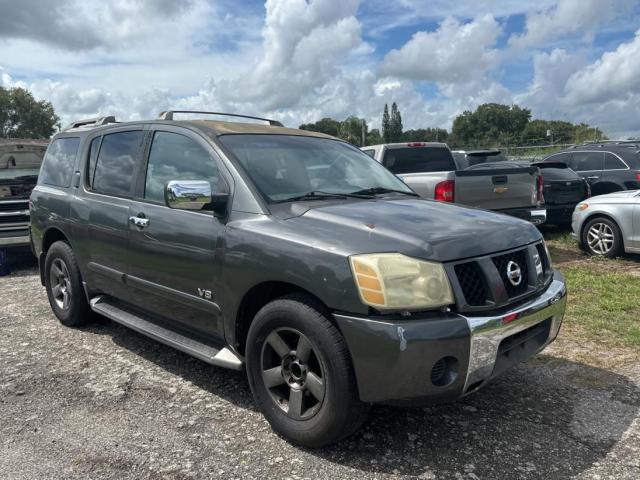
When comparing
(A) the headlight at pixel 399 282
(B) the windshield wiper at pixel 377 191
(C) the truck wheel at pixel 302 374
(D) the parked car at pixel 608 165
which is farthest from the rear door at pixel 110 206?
(D) the parked car at pixel 608 165

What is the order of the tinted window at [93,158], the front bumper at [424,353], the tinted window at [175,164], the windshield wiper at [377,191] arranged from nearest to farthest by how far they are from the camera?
the front bumper at [424,353]
the tinted window at [175,164]
the windshield wiper at [377,191]
the tinted window at [93,158]

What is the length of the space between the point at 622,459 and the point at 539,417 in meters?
0.55

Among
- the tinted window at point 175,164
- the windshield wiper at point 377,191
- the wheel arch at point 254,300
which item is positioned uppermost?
the tinted window at point 175,164

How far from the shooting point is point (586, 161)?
11.7 metres

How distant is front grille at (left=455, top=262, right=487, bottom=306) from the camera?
2830mm

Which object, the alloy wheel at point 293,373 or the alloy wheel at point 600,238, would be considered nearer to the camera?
the alloy wheel at point 293,373

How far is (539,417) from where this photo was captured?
3461 mm

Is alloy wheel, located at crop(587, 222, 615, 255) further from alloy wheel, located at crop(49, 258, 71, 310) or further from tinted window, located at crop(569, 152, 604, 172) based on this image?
alloy wheel, located at crop(49, 258, 71, 310)

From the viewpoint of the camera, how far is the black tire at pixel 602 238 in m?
8.28

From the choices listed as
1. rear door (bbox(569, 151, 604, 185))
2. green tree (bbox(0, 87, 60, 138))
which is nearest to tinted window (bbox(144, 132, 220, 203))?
rear door (bbox(569, 151, 604, 185))

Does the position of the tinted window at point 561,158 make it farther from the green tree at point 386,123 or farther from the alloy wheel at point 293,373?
the green tree at point 386,123

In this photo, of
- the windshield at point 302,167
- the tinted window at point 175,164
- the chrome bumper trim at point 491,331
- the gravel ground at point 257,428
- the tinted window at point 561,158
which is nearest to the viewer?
the chrome bumper trim at point 491,331

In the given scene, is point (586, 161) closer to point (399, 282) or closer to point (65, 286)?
point (65, 286)

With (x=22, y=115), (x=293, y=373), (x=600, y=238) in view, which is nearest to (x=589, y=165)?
(x=600, y=238)
